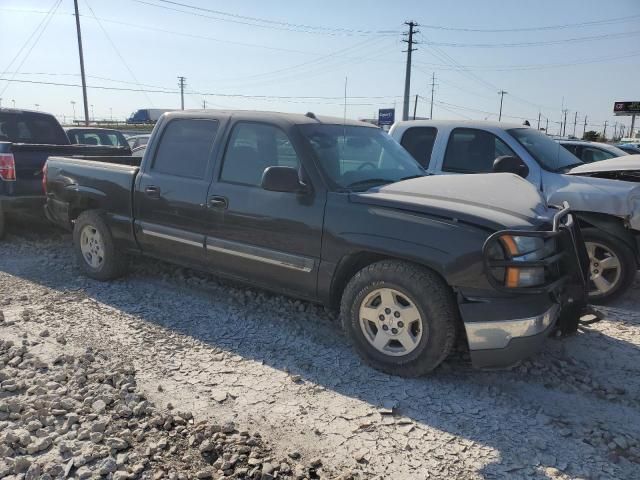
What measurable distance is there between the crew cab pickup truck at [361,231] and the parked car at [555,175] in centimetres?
133

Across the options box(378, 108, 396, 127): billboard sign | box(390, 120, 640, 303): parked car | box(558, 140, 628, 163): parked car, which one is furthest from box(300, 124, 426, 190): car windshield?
box(378, 108, 396, 127): billboard sign

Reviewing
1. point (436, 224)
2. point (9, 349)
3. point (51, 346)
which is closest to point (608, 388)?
point (436, 224)

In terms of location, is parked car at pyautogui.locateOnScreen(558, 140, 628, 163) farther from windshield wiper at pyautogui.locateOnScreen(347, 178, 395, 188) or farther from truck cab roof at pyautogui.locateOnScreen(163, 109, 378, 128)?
windshield wiper at pyautogui.locateOnScreen(347, 178, 395, 188)

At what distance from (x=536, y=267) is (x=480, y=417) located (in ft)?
3.27

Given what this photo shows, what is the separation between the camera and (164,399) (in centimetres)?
338

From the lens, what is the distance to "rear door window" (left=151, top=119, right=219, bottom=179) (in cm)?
475

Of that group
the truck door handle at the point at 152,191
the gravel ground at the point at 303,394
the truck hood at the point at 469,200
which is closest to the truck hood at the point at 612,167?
the gravel ground at the point at 303,394

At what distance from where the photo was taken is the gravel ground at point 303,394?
9.21 feet

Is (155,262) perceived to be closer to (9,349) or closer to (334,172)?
(9,349)

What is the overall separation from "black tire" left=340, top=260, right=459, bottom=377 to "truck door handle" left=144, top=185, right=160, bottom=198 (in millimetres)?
2192

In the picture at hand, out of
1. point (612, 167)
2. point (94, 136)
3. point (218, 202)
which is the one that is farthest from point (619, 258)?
point (94, 136)

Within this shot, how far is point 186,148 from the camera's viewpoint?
193 inches

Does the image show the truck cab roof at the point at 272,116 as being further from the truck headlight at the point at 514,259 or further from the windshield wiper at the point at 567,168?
the windshield wiper at the point at 567,168

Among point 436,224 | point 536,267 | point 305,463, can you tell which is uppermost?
point 436,224
